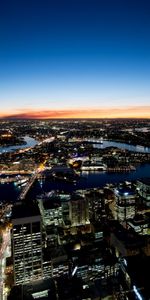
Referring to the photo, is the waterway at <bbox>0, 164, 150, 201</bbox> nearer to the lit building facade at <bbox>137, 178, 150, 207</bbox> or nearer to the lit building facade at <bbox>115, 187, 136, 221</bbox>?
the lit building facade at <bbox>137, 178, 150, 207</bbox>

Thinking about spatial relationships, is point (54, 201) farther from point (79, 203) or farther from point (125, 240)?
point (125, 240)

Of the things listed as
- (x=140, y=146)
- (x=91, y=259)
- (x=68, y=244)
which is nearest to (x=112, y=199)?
(x=68, y=244)

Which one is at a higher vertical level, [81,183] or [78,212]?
[78,212]

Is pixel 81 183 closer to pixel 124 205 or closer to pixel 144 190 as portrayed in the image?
pixel 144 190

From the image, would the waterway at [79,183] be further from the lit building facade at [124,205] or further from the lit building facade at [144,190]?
the lit building facade at [124,205]

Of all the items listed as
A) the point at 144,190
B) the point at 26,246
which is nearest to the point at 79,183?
the point at 144,190

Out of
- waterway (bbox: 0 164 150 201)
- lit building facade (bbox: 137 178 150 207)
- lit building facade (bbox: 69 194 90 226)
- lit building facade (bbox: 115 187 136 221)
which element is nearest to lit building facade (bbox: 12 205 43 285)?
lit building facade (bbox: 69 194 90 226)

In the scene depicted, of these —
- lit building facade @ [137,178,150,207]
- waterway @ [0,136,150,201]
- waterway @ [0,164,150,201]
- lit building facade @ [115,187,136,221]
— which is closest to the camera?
lit building facade @ [115,187,136,221]

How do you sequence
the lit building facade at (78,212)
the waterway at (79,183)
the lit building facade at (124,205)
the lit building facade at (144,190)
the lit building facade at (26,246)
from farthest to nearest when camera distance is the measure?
the waterway at (79,183)
the lit building facade at (144,190)
the lit building facade at (124,205)
the lit building facade at (78,212)
the lit building facade at (26,246)

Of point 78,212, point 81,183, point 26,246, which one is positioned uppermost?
point 26,246

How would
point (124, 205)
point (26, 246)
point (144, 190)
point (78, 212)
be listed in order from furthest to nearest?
point (144, 190)
point (124, 205)
point (78, 212)
point (26, 246)

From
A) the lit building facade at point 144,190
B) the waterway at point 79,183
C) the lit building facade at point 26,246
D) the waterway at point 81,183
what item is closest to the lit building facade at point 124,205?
the lit building facade at point 144,190
